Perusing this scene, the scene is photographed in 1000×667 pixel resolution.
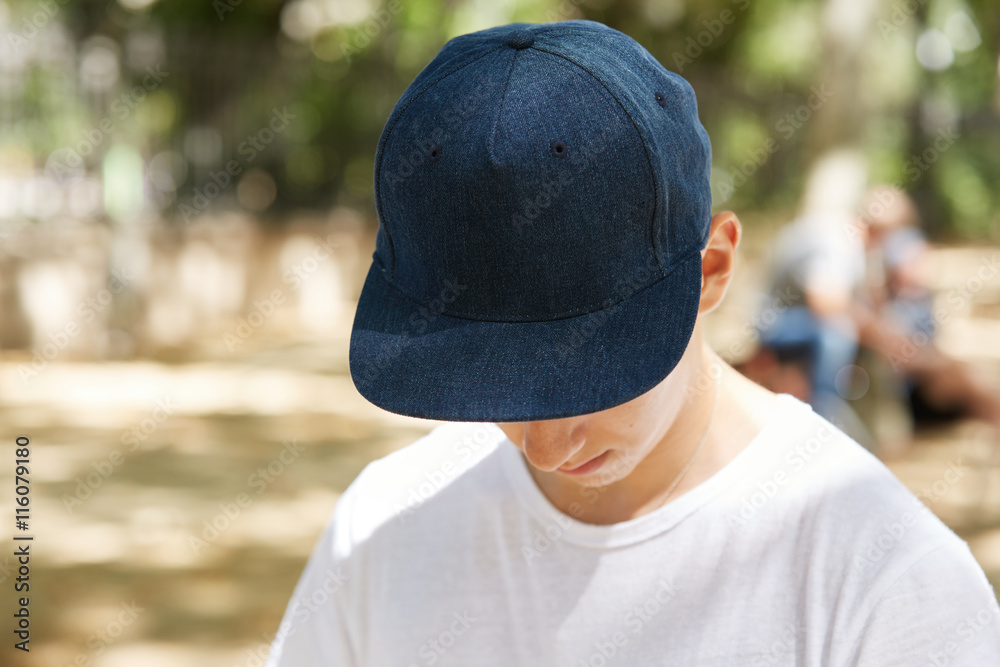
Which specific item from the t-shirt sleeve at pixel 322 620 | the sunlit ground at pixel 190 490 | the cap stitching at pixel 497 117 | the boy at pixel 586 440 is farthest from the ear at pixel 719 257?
the sunlit ground at pixel 190 490

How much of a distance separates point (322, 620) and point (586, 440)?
43 cm

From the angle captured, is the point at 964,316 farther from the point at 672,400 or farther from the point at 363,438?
the point at 672,400

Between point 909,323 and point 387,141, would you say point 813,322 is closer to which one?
point 909,323

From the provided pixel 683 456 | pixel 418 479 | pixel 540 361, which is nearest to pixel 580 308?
pixel 540 361

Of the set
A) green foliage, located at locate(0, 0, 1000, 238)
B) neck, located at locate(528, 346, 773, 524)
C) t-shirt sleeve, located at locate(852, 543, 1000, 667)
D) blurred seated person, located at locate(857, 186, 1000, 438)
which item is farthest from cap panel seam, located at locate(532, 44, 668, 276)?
green foliage, located at locate(0, 0, 1000, 238)

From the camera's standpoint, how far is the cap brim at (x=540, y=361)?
89 cm

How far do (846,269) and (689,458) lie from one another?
142 inches

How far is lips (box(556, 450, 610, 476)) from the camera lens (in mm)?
1040

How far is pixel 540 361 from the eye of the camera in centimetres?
91

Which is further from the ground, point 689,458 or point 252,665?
point 689,458

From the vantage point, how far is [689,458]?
115cm

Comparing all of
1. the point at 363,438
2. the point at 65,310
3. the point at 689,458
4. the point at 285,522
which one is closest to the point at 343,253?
the point at 65,310

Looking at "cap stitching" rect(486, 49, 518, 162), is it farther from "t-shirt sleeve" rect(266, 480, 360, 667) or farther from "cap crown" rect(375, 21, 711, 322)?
"t-shirt sleeve" rect(266, 480, 360, 667)

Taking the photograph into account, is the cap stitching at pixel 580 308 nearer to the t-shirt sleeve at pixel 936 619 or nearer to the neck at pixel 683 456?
the neck at pixel 683 456
